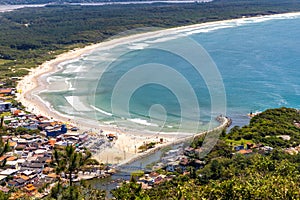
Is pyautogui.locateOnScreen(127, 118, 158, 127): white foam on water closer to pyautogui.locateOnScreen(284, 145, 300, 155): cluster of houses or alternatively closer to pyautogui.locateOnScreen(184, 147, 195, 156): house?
pyautogui.locateOnScreen(184, 147, 195, 156): house

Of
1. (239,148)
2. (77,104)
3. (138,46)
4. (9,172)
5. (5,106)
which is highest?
(138,46)

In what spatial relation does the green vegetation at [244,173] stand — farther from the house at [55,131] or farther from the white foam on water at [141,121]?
the house at [55,131]

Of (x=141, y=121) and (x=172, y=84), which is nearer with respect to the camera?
(x=141, y=121)

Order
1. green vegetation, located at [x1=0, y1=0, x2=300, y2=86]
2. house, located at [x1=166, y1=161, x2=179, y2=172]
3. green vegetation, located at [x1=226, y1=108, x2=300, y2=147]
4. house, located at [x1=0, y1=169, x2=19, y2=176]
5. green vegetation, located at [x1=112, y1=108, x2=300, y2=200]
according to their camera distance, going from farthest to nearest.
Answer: green vegetation, located at [x1=0, y1=0, x2=300, y2=86] → green vegetation, located at [x1=226, y1=108, x2=300, y2=147] → house, located at [x1=166, y1=161, x2=179, y2=172] → house, located at [x1=0, y1=169, x2=19, y2=176] → green vegetation, located at [x1=112, y1=108, x2=300, y2=200]

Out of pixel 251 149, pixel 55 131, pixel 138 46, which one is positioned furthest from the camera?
pixel 138 46

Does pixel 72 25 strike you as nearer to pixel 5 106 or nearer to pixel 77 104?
pixel 77 104

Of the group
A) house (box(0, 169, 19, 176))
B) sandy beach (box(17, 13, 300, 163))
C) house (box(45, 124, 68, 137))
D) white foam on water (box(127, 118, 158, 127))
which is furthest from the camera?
white foam on water (box(127, 118, 158, 127))

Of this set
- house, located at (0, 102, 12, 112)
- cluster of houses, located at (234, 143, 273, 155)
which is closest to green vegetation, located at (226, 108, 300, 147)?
cluster of houses, located at (234, 143, 273, 155)

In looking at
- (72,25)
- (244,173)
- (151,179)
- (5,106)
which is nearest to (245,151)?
(151,179)
